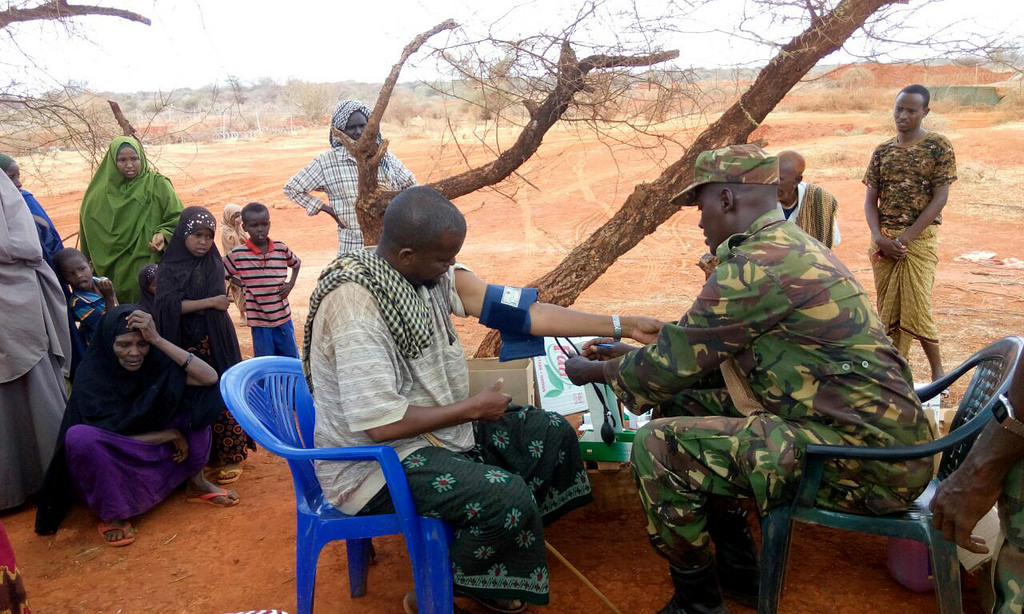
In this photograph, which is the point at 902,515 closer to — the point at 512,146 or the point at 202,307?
the point at 512,146

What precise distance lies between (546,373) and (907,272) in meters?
2.95

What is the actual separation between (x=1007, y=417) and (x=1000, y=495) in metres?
0.25

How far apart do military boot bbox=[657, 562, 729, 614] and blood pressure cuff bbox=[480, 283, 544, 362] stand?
1.01 meters

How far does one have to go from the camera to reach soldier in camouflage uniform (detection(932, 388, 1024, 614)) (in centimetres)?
178

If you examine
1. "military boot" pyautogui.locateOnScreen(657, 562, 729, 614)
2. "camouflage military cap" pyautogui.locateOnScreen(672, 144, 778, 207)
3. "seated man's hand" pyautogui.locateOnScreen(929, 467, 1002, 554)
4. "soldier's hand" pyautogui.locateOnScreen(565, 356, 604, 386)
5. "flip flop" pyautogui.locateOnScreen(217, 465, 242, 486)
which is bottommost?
"flip flop" pyautogui.locateOnScreen(217, 465, 242, 486)

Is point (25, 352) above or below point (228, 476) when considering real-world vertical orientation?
above

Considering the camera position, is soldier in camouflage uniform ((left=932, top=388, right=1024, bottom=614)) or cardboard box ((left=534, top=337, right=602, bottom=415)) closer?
soldier in camouflage uniform ((left=932, top=388, right=1024, bottom=614))

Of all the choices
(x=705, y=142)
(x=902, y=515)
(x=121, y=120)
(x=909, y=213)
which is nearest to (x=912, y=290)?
(x=909, y=213)

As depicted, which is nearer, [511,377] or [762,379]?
[762,379]

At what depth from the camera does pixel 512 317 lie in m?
3.07

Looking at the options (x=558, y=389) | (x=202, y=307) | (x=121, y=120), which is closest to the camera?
(x=558, y=389)

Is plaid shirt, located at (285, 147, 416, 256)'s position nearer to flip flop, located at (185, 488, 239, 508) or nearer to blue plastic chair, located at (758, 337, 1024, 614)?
flip flop, located at (185, 488, 239, 508)

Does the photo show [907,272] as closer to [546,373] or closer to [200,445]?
[546,373]

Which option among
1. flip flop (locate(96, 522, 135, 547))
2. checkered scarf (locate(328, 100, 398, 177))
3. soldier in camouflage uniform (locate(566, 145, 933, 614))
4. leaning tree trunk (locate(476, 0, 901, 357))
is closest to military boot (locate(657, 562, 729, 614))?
soldier in camouflage uniform (locate(566, 145, 933, 614))
